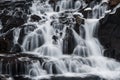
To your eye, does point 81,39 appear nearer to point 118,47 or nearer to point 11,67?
point 118,47

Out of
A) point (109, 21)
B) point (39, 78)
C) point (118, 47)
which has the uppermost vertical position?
point (109, 21)

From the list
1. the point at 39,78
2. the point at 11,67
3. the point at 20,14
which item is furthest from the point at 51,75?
the point at 20,14

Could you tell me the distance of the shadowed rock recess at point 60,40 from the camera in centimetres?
1909

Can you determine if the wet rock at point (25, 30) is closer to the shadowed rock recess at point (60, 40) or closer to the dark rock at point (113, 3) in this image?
the shadowed rock recess at point (60, 40)

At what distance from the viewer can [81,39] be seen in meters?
22.7

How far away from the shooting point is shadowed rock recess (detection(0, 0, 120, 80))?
19094mm

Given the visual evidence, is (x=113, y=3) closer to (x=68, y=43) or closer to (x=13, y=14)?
(x=68, y=43)

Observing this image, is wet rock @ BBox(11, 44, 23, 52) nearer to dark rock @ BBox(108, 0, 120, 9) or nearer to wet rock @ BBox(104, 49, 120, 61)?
wet rock @ BBox(104, 49, 120, 61)

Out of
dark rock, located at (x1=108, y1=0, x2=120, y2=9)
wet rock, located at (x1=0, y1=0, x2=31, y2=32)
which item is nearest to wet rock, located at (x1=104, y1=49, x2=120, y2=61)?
dark rock, located at (x1=108, y1=0, x2=120, y2=9)

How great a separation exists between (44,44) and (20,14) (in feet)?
13.1

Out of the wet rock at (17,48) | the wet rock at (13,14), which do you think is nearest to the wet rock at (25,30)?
the wet rock at (17,48)

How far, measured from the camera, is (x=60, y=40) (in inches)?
886

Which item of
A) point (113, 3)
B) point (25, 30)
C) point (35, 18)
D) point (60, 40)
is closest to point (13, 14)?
point (35, 18)

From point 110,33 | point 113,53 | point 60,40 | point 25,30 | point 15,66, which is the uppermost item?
point 25,30
